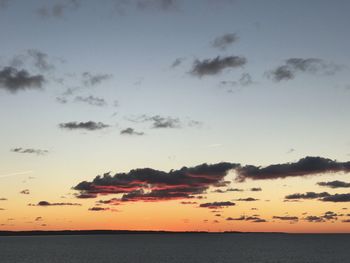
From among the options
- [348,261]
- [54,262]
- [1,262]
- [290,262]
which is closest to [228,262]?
[290,262]

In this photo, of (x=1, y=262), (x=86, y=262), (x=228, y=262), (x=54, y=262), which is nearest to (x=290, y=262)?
(x=228, y=262)

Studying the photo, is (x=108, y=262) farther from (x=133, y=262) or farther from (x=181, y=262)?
(x=181, y=262)

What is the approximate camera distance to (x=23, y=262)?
194m

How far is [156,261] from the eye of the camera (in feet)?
648

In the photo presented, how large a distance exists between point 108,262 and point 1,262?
45138 millimetres

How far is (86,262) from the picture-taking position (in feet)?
643

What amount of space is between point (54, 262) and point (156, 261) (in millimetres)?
42025

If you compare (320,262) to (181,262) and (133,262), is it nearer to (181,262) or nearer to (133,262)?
(181,262)

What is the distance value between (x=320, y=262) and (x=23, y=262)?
120 metres

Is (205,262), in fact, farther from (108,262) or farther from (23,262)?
(23,262)

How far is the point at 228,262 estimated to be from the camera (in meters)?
193

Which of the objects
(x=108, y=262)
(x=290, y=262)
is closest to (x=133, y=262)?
(x=108, y=262)

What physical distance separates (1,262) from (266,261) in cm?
10920

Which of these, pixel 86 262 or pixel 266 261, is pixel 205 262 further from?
pixel 86 262
